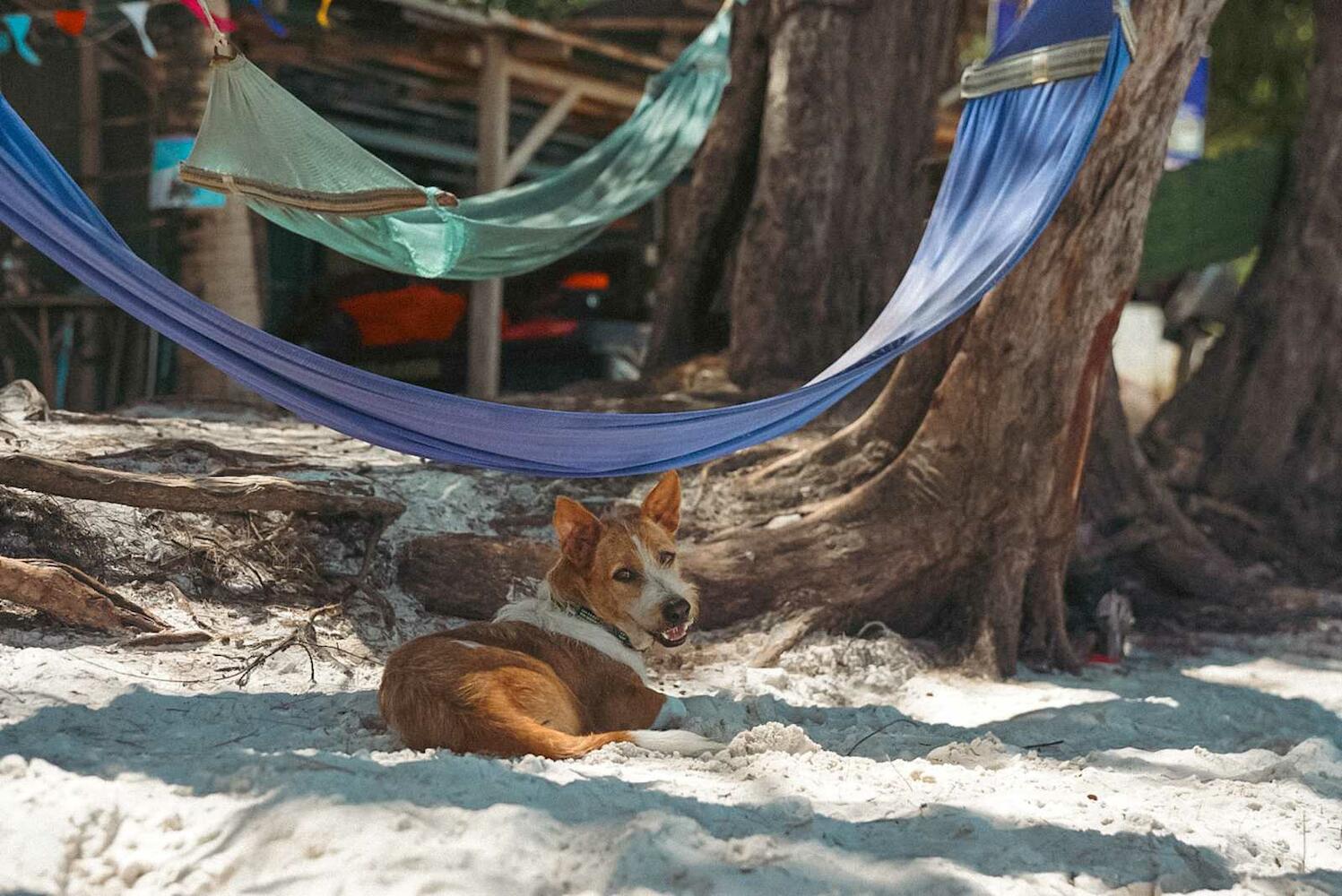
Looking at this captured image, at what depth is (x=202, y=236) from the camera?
6.46m

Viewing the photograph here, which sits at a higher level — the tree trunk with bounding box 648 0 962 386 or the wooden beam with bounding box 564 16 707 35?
the wooden beam with bounding box 564 16 707 35

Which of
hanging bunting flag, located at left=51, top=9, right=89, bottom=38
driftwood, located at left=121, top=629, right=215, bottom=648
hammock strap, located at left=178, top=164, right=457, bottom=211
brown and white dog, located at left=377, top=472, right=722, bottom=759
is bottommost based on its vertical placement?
driftwood, located at left=121, top=629, right=215, bottom=648

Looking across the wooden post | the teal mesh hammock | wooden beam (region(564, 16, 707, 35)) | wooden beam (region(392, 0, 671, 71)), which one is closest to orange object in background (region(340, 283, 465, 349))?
the wooden post

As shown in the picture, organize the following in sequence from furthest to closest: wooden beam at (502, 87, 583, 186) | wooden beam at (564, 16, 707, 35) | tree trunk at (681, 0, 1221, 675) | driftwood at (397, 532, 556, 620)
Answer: wooden beam at (564, 16, 707, 35) → wooden beam at (502, 87, 583, 186) → tree trunk at (681, 0, 1221, 675) → driftwood at (397, 532, 556, 620)

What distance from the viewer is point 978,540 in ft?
14.5

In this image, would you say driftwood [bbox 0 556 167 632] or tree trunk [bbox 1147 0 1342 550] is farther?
tree trunk [bbox 1147 0 1342 550]

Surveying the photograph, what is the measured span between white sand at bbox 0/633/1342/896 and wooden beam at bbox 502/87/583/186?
4.83 metres

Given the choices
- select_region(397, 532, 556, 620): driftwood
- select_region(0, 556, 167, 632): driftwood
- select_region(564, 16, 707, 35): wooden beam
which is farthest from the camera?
select_region(564, 16, 707, 35): wooden beam

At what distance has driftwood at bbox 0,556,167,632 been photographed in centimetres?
336

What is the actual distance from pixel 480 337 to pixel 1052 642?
4457 mm

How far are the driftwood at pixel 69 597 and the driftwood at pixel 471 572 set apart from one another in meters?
0.79

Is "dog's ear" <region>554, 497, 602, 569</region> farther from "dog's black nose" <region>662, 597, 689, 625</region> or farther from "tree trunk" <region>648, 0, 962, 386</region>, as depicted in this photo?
"tree trunk" <region>648, 0, 962, 386</region>

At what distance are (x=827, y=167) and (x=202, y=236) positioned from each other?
315 centimetres

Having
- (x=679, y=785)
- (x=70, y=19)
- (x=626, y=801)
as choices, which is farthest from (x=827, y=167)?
(x=626, y=801)
